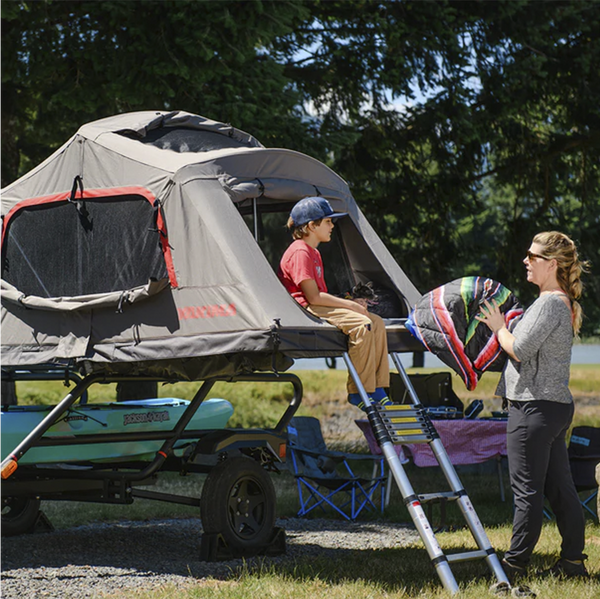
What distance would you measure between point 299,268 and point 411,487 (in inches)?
65.0

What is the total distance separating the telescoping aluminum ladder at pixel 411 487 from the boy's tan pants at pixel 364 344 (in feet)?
0.27

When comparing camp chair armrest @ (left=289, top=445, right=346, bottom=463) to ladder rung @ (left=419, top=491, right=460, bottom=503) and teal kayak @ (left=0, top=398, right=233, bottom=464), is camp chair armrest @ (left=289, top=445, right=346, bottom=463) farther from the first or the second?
ladder rung @ (left=419, top=491, right=460, bottom=503)

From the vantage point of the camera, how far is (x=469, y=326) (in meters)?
6.01

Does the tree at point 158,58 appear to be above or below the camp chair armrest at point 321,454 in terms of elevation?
above

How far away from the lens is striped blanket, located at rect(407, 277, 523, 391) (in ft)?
19.5

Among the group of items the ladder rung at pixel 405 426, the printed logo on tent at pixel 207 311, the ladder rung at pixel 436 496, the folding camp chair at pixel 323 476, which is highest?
the printed logo on tent at pixel 207 311

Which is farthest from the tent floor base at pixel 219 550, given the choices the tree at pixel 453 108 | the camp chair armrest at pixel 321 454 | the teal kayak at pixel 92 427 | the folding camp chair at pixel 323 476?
the tree at pixel 453 108

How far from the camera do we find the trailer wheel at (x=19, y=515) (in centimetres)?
796

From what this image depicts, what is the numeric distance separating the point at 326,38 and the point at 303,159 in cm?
720

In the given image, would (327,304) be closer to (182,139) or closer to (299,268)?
(299,268)

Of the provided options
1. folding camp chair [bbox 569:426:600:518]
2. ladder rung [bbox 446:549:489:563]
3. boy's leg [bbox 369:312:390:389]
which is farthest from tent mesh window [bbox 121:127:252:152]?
folding camp chair [bbox 569:426:600:518]

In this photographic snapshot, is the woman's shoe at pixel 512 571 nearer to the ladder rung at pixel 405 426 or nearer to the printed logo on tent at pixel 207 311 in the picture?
the ladder rung at pixel 405 426

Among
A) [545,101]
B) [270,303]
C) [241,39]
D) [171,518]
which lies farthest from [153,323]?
[545,101]

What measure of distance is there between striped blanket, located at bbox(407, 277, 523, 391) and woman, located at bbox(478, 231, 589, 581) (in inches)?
7.6
